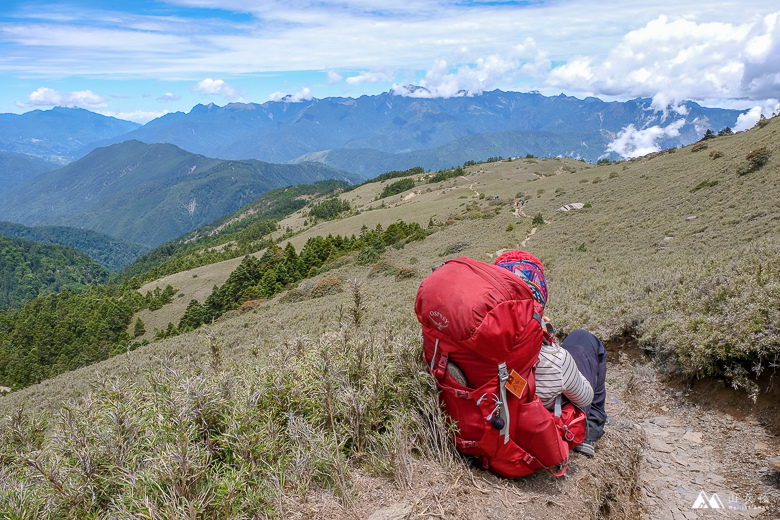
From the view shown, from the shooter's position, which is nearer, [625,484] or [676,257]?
[625,484]

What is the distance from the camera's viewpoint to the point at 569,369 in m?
3.01

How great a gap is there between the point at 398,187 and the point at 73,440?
365 feet

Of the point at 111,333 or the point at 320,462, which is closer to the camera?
the point at 320,462

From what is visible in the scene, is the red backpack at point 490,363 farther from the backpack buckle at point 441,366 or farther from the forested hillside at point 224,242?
the forested hillside at point 224,242

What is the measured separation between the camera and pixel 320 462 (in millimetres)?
2836

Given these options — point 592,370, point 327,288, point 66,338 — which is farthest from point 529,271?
point 66,338

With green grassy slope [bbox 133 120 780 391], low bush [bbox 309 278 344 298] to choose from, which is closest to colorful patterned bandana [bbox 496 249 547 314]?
green grassy slope [bbox 133 120 780 391]

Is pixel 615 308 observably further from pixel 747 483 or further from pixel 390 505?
pixel 390 505

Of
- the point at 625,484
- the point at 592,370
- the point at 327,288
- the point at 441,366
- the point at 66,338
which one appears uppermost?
the point at 441,366

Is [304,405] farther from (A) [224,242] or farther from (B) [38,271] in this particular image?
(B) [38,271]

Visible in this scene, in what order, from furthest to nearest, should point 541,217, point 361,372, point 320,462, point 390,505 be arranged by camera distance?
point 541,217
point 361,372
point 320,462
point 390,505

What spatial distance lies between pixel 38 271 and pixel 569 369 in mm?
218277

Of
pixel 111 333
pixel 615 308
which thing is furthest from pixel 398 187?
pixel 615 308

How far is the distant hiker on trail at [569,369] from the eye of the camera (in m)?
2.96
